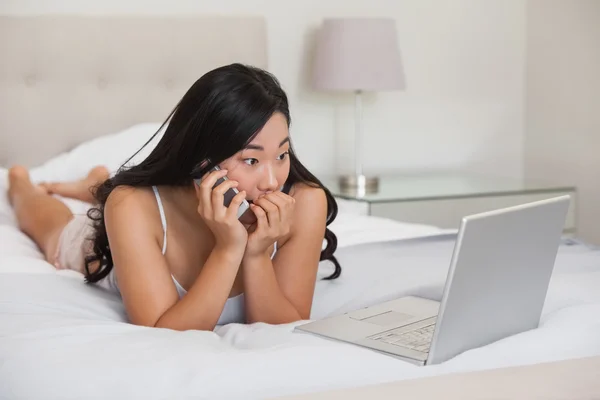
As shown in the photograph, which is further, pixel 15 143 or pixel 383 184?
pixel 383 184

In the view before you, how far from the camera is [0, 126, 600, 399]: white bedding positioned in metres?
1.06

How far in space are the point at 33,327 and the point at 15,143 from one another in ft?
5.95

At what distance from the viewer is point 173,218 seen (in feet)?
5.14

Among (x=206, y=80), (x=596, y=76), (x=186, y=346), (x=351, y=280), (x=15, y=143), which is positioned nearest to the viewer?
(x=186, y=346)

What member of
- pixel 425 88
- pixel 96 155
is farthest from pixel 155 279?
pixel 425 88

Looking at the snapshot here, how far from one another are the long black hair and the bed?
0.27 meters

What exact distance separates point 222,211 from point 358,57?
1947 millimetres

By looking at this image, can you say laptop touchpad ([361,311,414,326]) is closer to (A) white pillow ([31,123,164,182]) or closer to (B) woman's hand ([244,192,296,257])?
(B) woman's hand ([244,192,296,257])

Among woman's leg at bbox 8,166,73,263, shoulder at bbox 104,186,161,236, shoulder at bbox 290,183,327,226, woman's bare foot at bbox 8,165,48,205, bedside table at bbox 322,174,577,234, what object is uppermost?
shoulder at bbox 104,186,161,236

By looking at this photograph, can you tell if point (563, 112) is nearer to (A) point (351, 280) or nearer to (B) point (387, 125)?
(B) point (387, 125)

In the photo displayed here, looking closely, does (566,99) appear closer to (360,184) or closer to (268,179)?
(360,184)

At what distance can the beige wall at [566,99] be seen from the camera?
3607mm

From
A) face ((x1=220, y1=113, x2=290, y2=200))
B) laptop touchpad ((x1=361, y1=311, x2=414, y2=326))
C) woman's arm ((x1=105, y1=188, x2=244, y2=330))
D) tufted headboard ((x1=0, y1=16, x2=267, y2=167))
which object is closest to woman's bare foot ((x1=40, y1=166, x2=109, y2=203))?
tufted headboard ((x1=0, y1=16, x2=267, y2=167))

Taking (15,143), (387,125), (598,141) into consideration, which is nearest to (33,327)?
(15,143)
